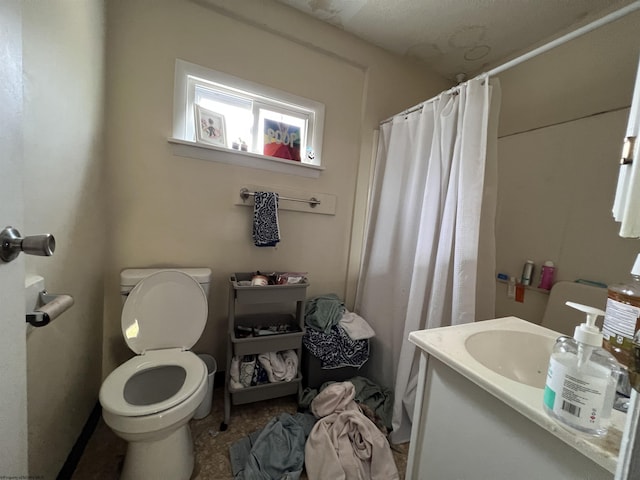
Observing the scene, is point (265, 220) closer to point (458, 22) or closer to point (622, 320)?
point (622, 320)

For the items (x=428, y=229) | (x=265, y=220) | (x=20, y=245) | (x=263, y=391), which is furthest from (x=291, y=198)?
(x=20, y=245)

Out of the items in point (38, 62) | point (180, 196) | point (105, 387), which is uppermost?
point (38, 62)

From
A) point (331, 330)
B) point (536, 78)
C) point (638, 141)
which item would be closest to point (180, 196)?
point (331, 330)

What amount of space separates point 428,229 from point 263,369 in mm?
1264

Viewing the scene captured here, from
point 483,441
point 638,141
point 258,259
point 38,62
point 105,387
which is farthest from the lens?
point 258,259

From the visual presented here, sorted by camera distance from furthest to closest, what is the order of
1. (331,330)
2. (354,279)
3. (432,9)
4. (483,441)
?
1. (354,279)
2. (331,330)
3. (432,9)
4. (483,441)

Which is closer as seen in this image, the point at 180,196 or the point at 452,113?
the point at 452,113

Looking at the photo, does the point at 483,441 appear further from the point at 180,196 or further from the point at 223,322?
the point at 180,196

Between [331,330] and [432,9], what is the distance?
6.76ft

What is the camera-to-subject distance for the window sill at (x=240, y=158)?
1479mm

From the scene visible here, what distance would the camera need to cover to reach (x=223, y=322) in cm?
167

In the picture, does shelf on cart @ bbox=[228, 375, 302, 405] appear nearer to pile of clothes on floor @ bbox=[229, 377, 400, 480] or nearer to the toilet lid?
pile of clothes on floor @ bbox=[229, 377, 400, 480]

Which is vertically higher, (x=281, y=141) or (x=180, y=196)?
(x=281, y=141)

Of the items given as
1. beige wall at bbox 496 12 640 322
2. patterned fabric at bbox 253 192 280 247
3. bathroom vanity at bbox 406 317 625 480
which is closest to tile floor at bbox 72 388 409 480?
bathroom vanity at bbox 406 317 625 480
